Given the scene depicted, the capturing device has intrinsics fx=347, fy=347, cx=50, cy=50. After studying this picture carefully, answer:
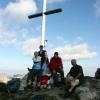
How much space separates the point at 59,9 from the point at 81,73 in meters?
6.01

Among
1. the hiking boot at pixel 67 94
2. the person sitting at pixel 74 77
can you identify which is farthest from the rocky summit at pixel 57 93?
the person sitting at pixel 74 77

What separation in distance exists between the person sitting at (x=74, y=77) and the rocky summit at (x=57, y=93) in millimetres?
426

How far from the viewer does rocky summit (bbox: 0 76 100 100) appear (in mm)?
18969

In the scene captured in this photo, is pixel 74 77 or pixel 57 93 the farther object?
pixel 57 93

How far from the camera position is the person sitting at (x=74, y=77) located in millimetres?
18625

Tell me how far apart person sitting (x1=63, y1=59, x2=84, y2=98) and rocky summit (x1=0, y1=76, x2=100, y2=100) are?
1.40 feet

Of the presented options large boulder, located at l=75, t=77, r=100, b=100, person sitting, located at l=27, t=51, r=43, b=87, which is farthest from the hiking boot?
person sitting, located at l=27, t=51, r=43, b=87

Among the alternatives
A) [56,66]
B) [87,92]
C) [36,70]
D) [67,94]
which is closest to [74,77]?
[67,94]

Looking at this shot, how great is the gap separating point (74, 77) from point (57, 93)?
1514mm

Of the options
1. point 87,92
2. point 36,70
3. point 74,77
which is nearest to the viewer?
point 74,77

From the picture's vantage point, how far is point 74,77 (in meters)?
18.9

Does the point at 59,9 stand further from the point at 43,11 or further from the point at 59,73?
the point at 59,73

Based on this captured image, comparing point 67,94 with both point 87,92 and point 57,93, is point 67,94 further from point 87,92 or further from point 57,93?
point 87,92

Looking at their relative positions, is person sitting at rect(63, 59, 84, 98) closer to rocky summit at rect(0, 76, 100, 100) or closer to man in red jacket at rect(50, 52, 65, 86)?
rocky summit at rect(0, 76, 100, 100)
